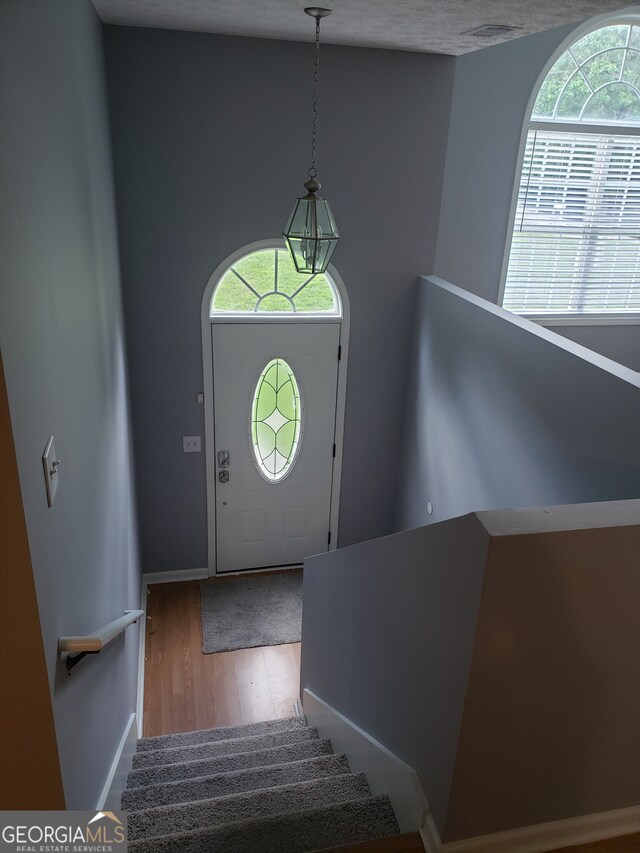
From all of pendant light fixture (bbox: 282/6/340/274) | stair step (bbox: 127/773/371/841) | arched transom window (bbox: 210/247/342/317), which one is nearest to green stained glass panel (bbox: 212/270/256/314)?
arched transom window (bbox: 210/247/342/317)

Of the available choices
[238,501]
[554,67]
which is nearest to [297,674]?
[238,501]

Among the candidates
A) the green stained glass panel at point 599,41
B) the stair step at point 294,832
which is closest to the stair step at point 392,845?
the stair step at point 294,832

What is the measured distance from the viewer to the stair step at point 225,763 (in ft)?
9.80

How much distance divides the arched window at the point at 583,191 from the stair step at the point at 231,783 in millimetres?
4194

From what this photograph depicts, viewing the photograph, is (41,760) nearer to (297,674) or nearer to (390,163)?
(297,674)

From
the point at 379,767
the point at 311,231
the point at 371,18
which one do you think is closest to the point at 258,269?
the point at 311,231

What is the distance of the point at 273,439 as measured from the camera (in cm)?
512

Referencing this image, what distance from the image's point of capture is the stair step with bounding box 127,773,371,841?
94.2 inches

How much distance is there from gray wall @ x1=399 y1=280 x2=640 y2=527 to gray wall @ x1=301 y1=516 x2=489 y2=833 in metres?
1.11

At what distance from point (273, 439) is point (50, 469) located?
3.42 m

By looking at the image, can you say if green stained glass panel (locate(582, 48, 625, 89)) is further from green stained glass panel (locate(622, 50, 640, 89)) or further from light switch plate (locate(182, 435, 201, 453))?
light switch plate (locate(182, 435, 201, 453))

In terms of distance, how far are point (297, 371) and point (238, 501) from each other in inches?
44.5

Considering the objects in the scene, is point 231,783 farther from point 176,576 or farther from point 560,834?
point 176,576

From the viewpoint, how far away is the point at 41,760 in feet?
5.44
